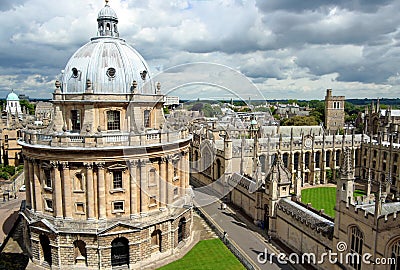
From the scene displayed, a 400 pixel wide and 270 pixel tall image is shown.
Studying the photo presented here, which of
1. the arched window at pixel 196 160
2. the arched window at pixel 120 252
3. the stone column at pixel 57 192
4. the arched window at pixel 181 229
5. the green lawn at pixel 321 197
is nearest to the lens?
the stone column at pixel 57 192

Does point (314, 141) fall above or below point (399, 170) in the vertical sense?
above

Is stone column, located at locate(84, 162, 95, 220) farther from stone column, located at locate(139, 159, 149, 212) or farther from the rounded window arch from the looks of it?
the rounded window arch

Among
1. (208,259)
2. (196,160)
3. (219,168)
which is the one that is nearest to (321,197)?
(219,168)

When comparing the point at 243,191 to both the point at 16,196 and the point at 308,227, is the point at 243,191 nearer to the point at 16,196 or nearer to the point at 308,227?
the point at 308,227

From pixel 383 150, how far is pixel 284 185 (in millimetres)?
32145

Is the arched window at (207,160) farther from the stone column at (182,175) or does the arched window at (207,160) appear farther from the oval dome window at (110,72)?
the oval dome window at (110,72)

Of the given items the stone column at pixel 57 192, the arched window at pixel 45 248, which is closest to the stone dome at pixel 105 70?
the stone column at pixel 57 192

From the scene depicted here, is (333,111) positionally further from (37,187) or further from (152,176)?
(37,187)

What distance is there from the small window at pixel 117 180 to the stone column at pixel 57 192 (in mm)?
4610

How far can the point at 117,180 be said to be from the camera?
2827 cm

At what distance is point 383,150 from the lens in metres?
A: 55.9

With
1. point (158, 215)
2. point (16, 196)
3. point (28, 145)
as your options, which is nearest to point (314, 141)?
point (158, 215)

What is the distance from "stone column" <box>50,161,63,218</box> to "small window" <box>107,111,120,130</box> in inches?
226

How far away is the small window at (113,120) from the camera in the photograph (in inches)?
1180
